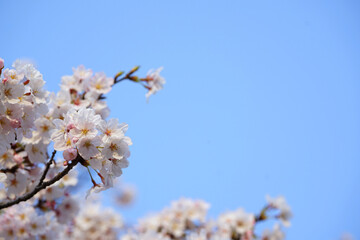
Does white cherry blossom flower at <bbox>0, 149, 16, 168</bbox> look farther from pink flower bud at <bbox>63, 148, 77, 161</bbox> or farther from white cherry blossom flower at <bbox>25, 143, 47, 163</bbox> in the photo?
pink flower bud at <bbox>63, 148, 77, 161</bbox>

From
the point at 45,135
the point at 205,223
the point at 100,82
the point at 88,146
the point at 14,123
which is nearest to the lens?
the point at 88,146

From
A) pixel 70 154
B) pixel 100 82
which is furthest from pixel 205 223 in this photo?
pixel 70 154

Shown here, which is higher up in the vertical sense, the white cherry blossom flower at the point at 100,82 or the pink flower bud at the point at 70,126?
the white cherry blossom flower at the point at 100,82

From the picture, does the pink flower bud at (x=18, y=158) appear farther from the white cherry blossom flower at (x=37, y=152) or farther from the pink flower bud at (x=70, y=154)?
the pink flower bud at (x=70, y=154)

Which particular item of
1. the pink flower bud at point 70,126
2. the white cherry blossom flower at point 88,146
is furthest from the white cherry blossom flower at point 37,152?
the white cherry blossom flower at point 88,146

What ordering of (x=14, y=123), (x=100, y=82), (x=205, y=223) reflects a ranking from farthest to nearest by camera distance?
(x=205, y=223) < (x=100, y=82) < (x=14, y=123)

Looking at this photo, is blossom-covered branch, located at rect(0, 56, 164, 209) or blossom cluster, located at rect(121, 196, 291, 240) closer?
blossom-covered branch, located at rect(0, 56, 164, 209)

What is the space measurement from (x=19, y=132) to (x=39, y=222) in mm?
1907

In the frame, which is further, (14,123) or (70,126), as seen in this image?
(14,123)

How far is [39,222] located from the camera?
151 inches

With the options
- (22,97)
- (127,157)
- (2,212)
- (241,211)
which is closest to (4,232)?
(2,212)

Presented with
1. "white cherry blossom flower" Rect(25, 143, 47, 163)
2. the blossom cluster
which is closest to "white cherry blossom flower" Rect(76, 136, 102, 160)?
"white cherry blossom flower" Rect(25, 143, 47, 163)

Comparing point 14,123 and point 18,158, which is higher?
point 18,158

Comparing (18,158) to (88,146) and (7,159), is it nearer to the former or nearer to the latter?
(7,159)
